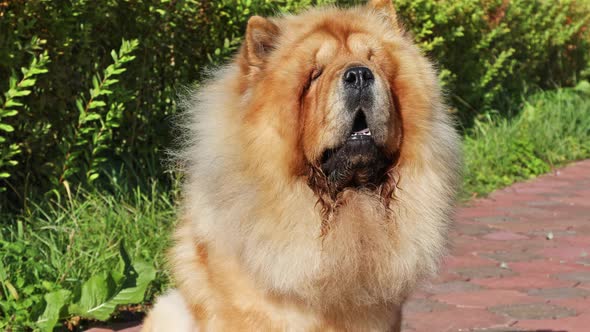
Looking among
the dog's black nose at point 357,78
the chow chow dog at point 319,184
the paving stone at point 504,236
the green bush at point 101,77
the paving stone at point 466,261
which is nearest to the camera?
the dog's black nose at point 357,78

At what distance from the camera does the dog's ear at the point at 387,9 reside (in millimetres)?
3732

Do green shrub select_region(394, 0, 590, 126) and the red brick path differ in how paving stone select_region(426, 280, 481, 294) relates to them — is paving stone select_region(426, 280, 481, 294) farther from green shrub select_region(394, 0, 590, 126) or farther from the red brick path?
green shrub select_region(394, 0, 590, 126)

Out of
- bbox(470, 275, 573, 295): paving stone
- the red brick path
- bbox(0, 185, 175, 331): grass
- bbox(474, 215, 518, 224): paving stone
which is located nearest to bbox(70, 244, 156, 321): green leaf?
bbox(0, 185, 175, 331): grass

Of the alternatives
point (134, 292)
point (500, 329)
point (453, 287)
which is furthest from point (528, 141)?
point (134, 292)

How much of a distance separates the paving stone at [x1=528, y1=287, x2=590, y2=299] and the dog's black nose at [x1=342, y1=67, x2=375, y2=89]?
2427mm

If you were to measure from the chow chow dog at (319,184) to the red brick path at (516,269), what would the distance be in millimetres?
1271

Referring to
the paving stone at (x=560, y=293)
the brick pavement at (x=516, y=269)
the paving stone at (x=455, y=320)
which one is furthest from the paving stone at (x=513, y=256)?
the paving stone at (x=455, y=320)

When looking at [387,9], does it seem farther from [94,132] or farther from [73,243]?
[94,132]

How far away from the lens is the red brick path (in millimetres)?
4785

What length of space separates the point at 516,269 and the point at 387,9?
103 inches

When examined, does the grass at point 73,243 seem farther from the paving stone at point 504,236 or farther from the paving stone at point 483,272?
the paving stone at point 504,236

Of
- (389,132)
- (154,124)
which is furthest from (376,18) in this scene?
(154,124)

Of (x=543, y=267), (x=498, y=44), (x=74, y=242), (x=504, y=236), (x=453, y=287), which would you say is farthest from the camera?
(x=498, y=44)

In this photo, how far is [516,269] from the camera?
5.83 m
